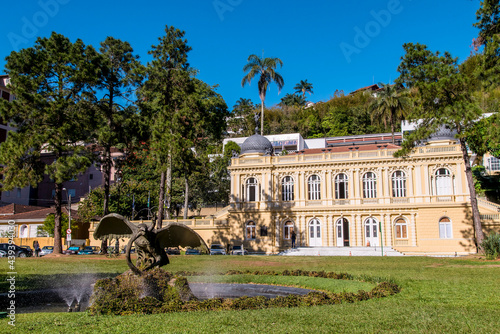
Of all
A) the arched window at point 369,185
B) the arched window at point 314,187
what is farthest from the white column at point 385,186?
the arched window at point 314,187

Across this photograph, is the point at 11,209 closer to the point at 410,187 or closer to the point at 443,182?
the point at 410,187

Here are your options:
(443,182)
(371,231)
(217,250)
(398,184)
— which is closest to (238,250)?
(217,250)

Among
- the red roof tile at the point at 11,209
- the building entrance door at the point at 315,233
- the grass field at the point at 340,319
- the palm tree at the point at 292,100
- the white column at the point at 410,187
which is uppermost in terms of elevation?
the palm tree at the point at 292,100

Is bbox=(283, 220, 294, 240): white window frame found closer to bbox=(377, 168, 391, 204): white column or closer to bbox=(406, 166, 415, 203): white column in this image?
bbox=(377, 168, 391, 204): white column

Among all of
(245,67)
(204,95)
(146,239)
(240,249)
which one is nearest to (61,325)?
(146,239)

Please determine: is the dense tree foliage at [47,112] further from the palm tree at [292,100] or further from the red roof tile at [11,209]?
the palm tree at [292,100]

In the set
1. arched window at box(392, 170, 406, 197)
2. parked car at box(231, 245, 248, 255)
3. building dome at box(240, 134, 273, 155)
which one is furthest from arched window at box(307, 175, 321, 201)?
parked car at box(231, 245, 248, 255)

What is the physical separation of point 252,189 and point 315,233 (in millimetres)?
8097

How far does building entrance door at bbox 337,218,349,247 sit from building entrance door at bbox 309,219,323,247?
1897 mm

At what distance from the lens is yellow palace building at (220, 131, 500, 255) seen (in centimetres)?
4244

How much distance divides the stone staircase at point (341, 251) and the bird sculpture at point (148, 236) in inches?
1143

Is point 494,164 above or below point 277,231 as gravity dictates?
above

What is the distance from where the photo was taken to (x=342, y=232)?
150ft

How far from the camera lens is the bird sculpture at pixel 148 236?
1330 cm
